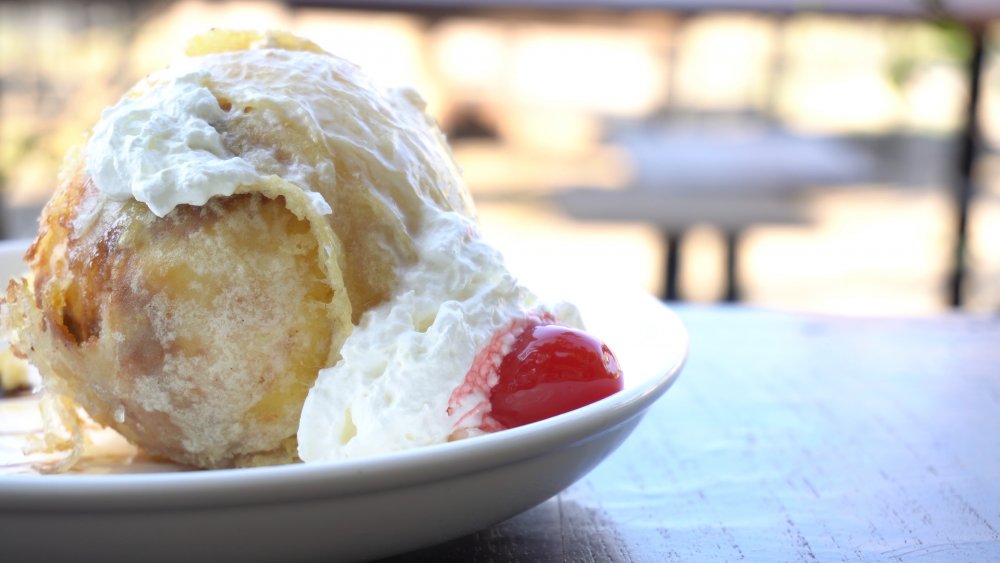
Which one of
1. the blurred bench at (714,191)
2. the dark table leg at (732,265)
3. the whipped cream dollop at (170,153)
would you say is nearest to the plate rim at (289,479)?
the whipped cream dollop at (170,153)

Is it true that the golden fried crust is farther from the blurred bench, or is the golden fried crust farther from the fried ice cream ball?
the blurred bench

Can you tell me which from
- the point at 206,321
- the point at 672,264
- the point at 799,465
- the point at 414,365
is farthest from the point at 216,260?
the point at 672,264

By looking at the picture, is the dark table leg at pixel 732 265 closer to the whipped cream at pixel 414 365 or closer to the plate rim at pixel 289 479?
the whipped cream at pixel 414 365

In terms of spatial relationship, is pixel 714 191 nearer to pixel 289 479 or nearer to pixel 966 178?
pixel 966 178

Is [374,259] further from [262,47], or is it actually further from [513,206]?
[513,206]

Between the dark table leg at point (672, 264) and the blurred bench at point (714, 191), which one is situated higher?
the blurred bench at point (714, 191)

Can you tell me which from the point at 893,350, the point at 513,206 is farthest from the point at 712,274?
the point at 893,350

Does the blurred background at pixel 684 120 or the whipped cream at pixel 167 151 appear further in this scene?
the blurred background at pixel 684 120
